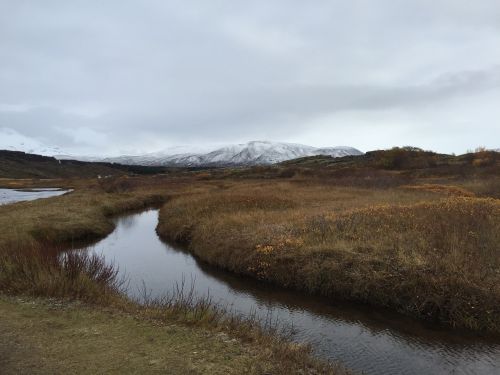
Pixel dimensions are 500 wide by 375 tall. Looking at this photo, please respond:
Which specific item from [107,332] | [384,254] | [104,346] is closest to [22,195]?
[384,254]

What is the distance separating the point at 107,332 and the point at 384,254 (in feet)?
36.8

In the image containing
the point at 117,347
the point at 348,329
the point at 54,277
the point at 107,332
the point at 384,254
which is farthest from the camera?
the point at 384,254

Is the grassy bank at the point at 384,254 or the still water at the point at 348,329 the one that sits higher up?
the grassy bank at the point at 384,254

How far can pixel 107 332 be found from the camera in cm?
992

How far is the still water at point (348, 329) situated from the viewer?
36.8 ft

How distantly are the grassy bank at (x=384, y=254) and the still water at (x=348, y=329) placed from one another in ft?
2.59

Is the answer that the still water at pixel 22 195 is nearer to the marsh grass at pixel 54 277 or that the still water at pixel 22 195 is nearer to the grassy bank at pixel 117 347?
the marsh grass at pixel 54 277

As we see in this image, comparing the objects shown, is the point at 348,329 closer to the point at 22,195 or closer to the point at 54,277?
the point at 54,277

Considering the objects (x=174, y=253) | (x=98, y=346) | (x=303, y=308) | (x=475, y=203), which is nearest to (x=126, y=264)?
(x=174, y=253)

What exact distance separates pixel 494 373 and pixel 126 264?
17.5m

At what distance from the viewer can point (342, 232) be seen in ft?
67.5

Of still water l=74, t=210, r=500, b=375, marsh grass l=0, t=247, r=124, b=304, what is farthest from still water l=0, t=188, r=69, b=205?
marsh grass l=0, t=247, r=124, b=304

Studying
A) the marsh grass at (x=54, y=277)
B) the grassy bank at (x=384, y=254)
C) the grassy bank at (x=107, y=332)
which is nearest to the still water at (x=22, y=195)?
the grassy bank at (x=384, y=254)

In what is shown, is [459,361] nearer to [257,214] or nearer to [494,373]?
[494,373]
